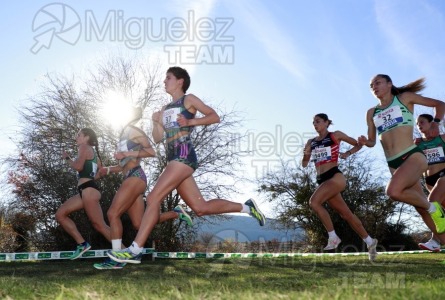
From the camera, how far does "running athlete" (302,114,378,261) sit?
25.7 feet

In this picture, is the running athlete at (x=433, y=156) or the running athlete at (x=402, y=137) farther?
the running athlete at (x=433, y=156)

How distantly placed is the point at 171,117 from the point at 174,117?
0.05m

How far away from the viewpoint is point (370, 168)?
20641mm

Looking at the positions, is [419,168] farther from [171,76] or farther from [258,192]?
[258,192]

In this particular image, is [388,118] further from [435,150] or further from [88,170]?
[88,170]

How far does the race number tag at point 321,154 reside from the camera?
8.12 meters

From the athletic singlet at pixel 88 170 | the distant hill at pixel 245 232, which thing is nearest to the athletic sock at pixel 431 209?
the athletic singlet at pixel 88 170

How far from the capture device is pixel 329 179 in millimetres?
7984

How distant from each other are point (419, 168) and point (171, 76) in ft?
10.8

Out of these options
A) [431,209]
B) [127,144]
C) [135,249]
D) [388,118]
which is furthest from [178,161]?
[431,209]

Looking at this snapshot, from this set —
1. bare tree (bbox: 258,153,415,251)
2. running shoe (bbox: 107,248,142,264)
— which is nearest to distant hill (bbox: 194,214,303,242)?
bare tree (bbox: 258,153,415,251)

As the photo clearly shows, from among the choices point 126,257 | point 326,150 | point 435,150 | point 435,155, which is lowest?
point 126,257

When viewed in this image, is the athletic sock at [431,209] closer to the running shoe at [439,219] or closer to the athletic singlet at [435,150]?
the running shoe at [439,219]

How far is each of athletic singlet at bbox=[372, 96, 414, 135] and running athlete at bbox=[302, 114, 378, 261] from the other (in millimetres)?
1186
